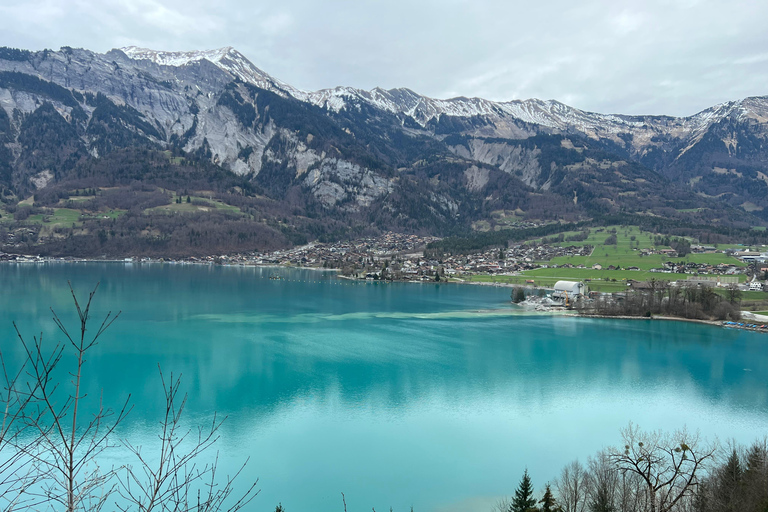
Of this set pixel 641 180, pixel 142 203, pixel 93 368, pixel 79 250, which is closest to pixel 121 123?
pixel 142 203

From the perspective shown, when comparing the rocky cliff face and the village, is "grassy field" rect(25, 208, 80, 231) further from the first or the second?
the rocky cliff face

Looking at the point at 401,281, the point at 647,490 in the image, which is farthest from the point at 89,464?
the point at 401,281

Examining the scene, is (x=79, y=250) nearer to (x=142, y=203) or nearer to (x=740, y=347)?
(x=142, y=203)

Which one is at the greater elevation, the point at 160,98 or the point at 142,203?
the point at 160,98

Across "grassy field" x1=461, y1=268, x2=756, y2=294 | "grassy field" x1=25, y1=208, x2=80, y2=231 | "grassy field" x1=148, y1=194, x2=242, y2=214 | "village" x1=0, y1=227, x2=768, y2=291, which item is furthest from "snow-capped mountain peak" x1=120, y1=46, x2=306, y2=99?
"grassy field" x1=461, y1=268, x2=756, y2=294

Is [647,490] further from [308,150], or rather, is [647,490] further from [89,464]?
[308,150]
